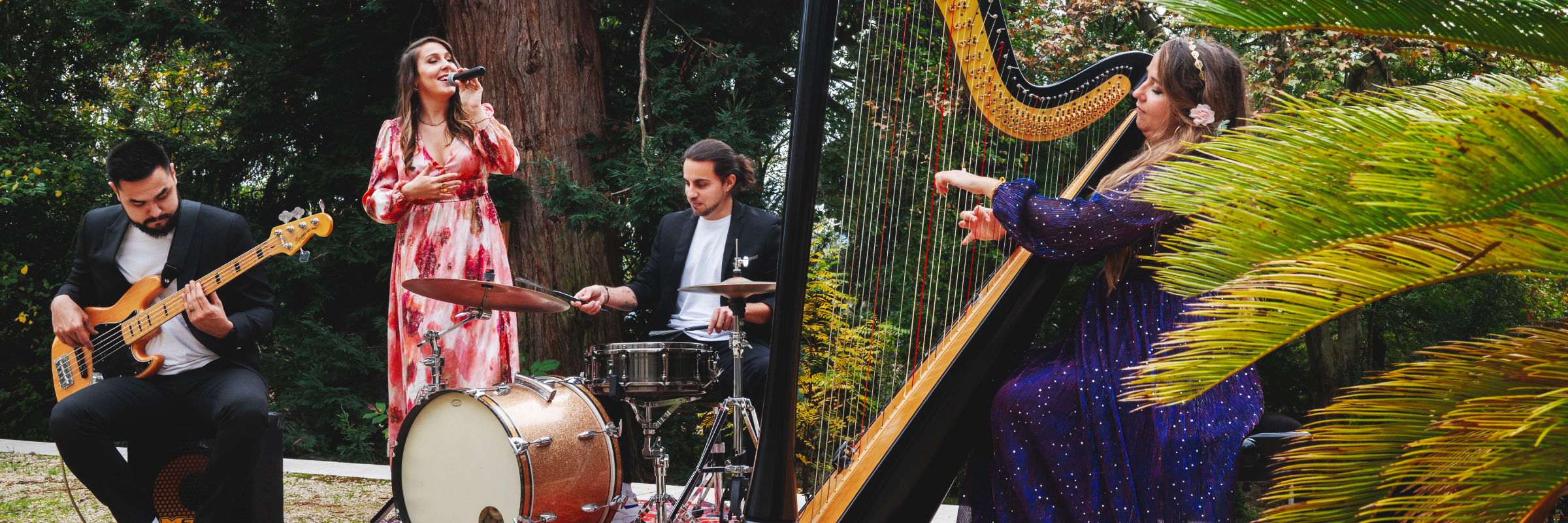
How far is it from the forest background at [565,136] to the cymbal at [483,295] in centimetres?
221

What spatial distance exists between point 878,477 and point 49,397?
26.5 feet

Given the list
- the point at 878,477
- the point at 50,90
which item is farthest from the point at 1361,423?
the point at 50,90

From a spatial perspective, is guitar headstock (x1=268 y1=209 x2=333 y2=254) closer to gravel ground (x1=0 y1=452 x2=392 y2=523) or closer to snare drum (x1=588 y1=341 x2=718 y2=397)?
snare drum (x1=588 y1=341 x2=718 y2=397)

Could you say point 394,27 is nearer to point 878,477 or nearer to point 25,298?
point 25,298

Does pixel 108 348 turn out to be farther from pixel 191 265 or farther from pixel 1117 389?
pixel 1117 389

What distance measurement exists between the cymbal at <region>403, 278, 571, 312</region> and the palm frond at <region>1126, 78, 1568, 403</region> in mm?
1989

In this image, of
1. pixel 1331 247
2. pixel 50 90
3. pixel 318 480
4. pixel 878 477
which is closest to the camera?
pixel 1331 247

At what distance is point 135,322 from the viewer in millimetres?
3191

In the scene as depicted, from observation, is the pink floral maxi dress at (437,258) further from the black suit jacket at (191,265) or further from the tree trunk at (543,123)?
the tree trunk at (543,123)

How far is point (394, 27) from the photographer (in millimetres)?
5844

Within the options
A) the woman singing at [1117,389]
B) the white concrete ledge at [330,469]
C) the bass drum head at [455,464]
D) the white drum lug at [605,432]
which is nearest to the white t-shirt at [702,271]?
the white drum lug at [605,432]

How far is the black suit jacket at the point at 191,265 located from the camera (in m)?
3.29

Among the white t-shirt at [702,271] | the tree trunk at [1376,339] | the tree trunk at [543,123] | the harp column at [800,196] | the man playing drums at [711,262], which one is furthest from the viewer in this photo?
the tree trunk at [1376,339]

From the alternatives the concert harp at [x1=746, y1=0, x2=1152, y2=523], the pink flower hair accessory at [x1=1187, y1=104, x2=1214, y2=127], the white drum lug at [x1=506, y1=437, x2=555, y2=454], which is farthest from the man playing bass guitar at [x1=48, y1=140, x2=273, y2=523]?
the pink flower hair accessory at [x1=1187, y1=104, x2=1214, y2=127]
